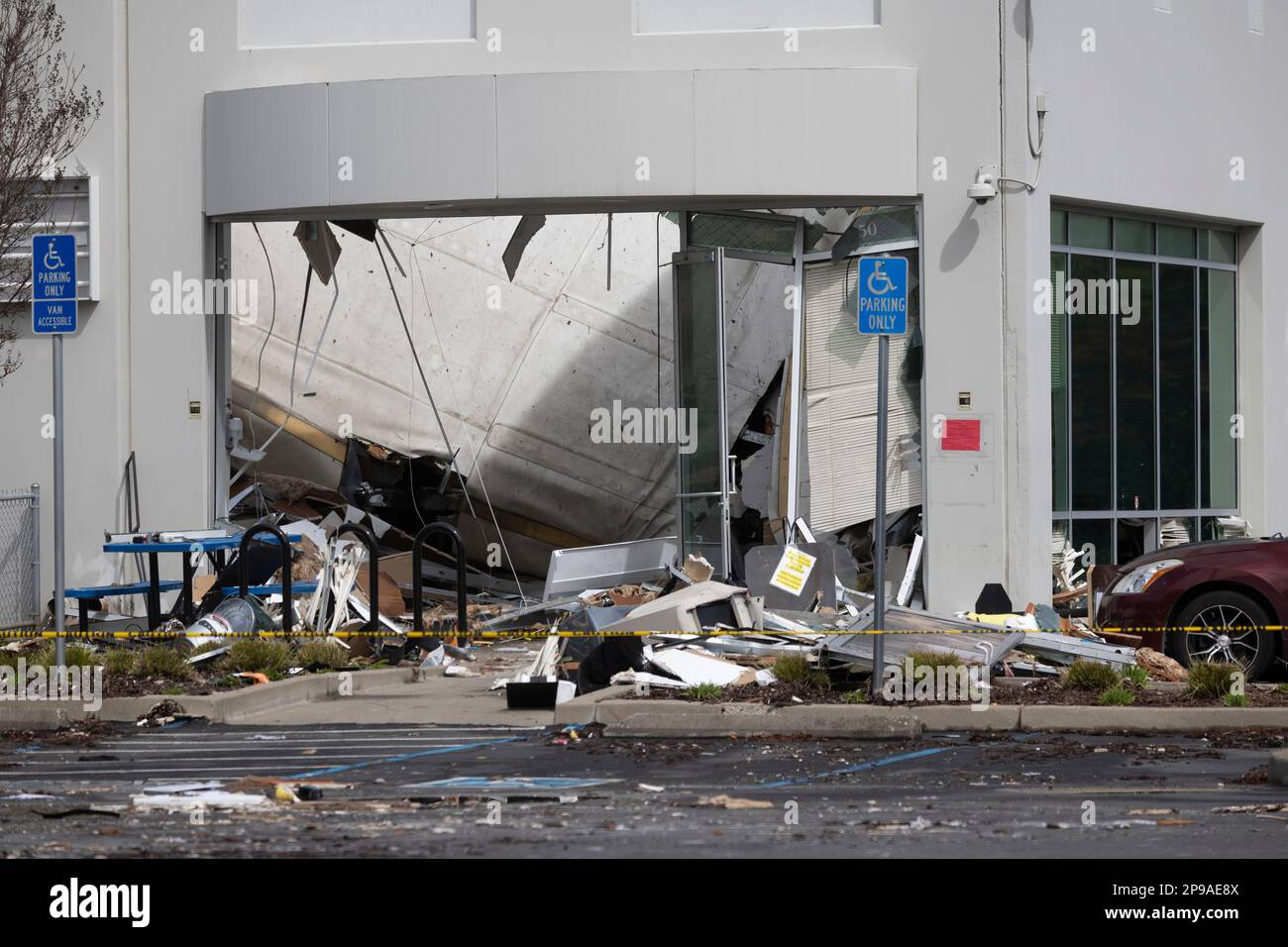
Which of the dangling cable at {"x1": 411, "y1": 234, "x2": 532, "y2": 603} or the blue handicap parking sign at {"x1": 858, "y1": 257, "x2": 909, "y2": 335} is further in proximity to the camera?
the dangling cable at {"x1": 411, "y1": 234, "x2": 532, "y2": 603}

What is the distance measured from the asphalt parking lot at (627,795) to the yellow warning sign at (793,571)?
734 centimetres

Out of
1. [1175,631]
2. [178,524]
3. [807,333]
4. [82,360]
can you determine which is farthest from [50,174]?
[1175,631]

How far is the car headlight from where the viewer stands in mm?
13602

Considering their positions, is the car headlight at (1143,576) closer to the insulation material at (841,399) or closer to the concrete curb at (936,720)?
the concrete curb at (936,720)

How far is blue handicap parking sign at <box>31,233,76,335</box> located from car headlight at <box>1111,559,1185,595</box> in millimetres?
8633

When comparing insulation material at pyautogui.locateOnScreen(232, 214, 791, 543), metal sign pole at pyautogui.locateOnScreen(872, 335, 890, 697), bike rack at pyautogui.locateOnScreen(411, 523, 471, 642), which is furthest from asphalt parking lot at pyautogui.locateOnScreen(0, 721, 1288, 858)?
insulation material at pyautogui.locateOnScreen(232, 214, 791, 543)

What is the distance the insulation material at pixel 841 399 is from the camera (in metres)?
18.5

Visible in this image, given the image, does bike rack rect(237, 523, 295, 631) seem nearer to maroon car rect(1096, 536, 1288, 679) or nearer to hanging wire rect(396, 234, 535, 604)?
maroon car rect(1096, 536, 1288, 679)

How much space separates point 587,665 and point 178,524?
791 centimetres

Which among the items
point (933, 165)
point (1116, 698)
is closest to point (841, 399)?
point (933, 165)

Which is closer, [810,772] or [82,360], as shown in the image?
[810,772]

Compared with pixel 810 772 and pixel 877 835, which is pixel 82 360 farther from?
pixel 877 835

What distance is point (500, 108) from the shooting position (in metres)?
18.1

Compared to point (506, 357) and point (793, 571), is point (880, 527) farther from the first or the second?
point (506, 357)
